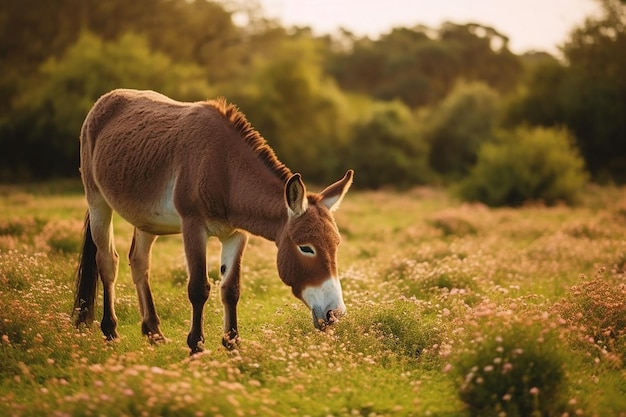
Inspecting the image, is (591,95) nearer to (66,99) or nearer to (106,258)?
(66,99)

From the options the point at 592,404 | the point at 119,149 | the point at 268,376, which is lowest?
the point at 268,376

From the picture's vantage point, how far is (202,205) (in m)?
6.70

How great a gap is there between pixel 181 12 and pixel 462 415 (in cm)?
5277

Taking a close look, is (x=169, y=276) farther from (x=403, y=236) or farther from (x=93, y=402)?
(x=403, y=236)

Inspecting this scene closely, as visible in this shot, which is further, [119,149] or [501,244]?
[501,244]

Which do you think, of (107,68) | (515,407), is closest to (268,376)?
(515,407)

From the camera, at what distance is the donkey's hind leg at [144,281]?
760 cm

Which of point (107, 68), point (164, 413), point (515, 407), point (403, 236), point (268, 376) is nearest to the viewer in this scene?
point (164, 413)

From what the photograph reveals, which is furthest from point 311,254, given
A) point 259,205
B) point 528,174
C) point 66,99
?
point 66,99

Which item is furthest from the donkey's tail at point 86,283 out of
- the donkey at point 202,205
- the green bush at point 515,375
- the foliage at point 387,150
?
the foliage at point 387,150

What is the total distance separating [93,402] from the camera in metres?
4.77

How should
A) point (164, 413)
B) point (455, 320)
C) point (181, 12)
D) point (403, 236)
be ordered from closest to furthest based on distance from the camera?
point (164, 413)
point (455, 320)
point (403, 236)
point (181, 12)

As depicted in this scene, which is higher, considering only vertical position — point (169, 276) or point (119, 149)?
point (119, 149)

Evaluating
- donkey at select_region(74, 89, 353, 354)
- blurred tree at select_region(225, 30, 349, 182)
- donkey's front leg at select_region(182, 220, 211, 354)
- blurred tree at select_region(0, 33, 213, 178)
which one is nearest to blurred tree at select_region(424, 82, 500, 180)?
blurred tree at select_region(225, 30, 349, 182)
